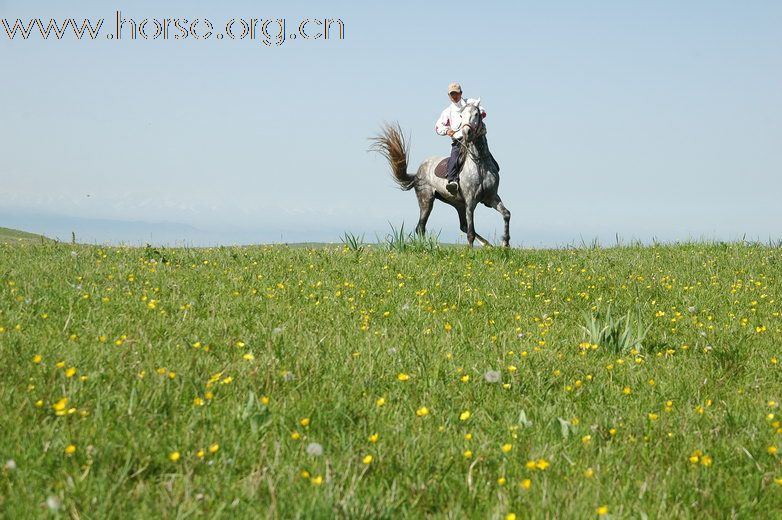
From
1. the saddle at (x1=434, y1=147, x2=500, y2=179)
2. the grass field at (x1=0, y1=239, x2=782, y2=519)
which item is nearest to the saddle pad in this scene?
the saddle at (x1=434, y1=147, x2=500, y2=179)

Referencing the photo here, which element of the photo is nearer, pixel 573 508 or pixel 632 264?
pixel 573 508

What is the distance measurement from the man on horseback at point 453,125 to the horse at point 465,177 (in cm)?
15

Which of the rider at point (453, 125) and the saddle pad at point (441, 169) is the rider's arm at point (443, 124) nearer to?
the rider at point (453, 125)

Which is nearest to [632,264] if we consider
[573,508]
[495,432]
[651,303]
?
[651,303]

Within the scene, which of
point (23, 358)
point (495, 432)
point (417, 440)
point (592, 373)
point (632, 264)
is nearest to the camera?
point (417, 440)

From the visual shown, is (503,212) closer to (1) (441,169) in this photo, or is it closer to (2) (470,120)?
(1) (441,169)

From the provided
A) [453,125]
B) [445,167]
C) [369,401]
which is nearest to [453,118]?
[453,125]

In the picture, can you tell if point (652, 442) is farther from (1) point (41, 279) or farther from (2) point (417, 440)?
(1) point (41, 279)

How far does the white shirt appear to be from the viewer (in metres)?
16.3

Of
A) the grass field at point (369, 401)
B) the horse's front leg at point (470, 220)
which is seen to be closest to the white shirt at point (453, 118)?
the horse's front leg at point (470, 220)

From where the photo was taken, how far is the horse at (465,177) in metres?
16.2

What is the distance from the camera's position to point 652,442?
4.70 metres

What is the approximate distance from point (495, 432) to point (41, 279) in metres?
6.41

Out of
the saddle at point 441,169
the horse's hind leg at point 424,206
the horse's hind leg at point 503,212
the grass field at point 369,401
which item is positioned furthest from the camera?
the horse's hind leg at point 424,206
